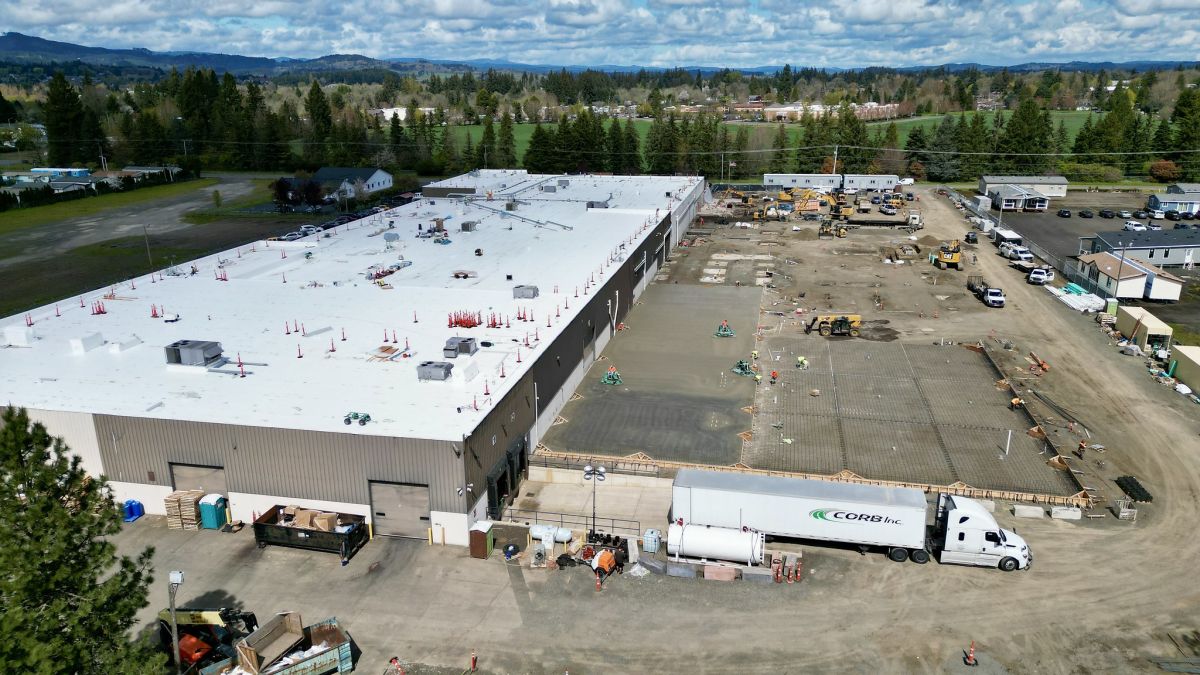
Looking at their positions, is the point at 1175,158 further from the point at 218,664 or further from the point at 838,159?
the point at 218,664

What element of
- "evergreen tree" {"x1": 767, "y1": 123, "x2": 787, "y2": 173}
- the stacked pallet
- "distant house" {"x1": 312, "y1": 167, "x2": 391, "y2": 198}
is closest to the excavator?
the stacked pallet

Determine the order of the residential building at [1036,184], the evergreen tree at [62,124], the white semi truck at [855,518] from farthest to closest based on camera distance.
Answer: the evergreen tree at [62,124] → the residential building at [1036,184] → the white semi truck at [855,518]

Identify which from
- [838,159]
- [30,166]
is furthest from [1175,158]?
[30,166]

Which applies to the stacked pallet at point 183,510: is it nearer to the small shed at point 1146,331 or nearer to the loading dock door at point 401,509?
the loading dock door at point 401,509

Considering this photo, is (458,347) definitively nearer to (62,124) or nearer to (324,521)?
(324,521)

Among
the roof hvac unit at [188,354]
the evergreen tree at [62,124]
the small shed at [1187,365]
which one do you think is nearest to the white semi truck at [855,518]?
the roof hvac unit at [188,354]

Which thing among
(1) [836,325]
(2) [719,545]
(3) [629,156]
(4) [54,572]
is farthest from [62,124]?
(2) [719,545]
